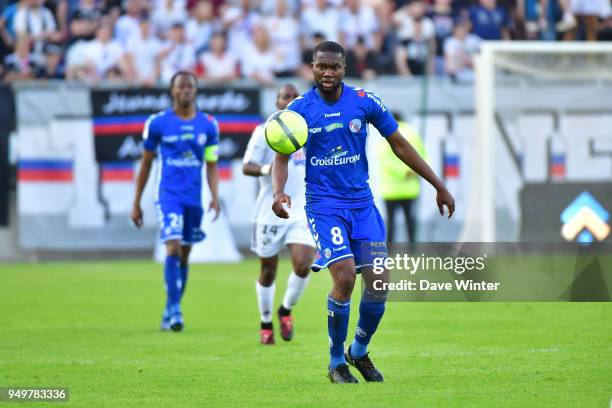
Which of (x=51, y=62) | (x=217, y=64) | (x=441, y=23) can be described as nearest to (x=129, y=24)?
(x=51, y=62)

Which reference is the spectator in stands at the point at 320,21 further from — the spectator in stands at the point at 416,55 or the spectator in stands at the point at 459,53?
the spectator in stands at the point at 459,53

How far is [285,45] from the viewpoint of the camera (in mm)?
23500

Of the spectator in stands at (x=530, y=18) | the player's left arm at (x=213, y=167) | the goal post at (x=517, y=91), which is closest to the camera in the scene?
the player's left arm at (x=213, y=167)

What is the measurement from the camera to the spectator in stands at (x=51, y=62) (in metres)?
22.9

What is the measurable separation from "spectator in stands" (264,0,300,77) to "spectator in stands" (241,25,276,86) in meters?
0.12

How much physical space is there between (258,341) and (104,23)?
1167 centimetres

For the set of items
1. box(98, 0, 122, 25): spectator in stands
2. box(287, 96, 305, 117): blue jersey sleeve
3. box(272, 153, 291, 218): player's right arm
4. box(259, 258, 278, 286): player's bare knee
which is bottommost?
box(259, 258, 278, 286): player's bare knee

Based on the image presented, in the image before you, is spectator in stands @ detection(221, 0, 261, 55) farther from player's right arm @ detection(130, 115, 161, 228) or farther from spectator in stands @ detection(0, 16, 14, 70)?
player's right arm @ detection(130, 115, 161, 228)

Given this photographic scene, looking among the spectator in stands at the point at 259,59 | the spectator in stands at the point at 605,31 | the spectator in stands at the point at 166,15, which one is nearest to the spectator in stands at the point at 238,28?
the spectator in stands at the point at 259,59

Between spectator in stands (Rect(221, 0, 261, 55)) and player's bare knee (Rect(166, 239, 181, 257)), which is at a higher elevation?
spectator in stands (Rect(221, 0, 261, 55))

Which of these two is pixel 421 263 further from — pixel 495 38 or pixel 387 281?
pixel 495 38

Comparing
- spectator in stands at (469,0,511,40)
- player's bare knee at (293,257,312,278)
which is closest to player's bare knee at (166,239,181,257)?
player's bare knee at (293,257,312,278)

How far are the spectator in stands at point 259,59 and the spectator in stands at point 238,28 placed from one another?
19 centimetres

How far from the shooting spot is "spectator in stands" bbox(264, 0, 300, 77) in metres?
23.4
